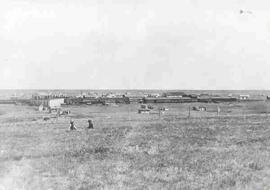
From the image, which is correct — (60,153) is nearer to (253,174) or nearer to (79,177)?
(79,177)

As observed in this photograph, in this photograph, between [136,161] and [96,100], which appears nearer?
[136,161]

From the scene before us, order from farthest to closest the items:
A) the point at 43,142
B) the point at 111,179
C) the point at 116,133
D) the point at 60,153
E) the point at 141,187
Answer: the point at 116,133 < the point at 43,142 < the point at 60,153 < the point at 111,179 < the point at 141,187

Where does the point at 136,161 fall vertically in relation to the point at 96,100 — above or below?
below

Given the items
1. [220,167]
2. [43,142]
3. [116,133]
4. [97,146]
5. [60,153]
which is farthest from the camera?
[116,133]

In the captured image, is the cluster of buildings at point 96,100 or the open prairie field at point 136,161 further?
the cluster of buildings at point 96,100

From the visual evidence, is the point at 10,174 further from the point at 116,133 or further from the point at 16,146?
the point at 116,133

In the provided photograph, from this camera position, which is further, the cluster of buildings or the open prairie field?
the cluster of buildings

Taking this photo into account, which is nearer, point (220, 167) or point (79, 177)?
point (79, 177)

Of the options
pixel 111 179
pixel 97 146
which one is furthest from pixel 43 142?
pixel 111 179

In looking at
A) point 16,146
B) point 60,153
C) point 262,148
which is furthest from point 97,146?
point 262,148
